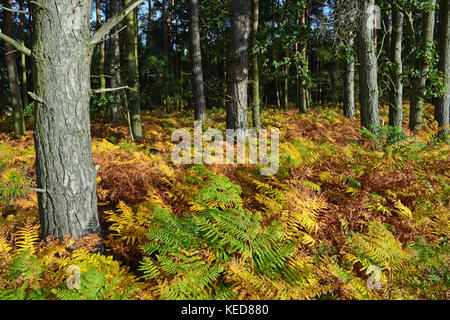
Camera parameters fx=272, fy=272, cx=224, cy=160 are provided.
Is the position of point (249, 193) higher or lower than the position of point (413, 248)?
higher

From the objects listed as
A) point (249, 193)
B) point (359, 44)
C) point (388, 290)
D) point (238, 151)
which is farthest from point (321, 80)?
point (388, 290)

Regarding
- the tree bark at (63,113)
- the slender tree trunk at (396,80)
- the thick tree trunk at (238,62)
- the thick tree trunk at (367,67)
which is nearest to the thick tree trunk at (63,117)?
the tree bark at (63,113)

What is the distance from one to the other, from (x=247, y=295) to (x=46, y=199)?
6.65 feet

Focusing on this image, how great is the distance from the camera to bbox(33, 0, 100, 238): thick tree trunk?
2.37 metres

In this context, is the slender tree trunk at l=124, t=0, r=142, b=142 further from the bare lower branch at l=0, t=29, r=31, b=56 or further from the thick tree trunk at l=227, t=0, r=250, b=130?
the bare lower branch at l=0, t=29, r=31, b=56

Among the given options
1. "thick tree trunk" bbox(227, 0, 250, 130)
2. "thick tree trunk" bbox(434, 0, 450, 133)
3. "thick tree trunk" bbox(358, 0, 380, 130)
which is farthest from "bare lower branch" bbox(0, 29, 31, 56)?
"thick tree trunk" bbox(434, 0, 450, 133)

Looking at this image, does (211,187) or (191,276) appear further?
(211,187)

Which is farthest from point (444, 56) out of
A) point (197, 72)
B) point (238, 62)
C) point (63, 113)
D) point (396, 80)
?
point (63, 113)

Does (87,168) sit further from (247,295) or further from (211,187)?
(247,295)

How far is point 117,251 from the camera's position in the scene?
111 inches

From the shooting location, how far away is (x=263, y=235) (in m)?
2.55

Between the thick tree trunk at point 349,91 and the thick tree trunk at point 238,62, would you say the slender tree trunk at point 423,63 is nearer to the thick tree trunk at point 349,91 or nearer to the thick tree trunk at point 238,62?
the thick tree trunk at point 238,62

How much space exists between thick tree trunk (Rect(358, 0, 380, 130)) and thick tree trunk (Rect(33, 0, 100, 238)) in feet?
16.7

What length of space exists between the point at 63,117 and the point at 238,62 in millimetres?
4689
